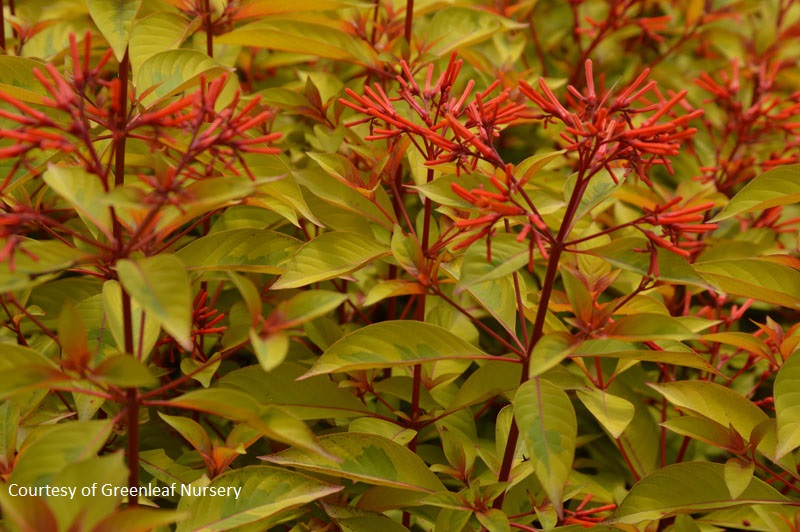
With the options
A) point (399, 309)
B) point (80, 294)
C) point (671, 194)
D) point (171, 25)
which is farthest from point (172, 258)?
point (671, 194)

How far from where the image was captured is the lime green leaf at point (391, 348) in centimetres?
102

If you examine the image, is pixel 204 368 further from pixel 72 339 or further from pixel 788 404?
pixel 788 404

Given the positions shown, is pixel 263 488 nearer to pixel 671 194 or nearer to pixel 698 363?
pixel 698 363

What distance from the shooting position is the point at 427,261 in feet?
3.76

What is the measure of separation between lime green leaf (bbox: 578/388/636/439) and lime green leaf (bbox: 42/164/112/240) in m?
0.71

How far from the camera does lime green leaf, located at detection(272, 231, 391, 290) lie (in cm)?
110

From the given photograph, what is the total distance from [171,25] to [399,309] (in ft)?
2.31

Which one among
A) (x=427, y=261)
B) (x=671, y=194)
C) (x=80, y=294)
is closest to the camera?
(x=427, y=261)

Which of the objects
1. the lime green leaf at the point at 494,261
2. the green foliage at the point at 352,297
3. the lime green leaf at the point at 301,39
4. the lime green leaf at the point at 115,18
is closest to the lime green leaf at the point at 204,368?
the green foliage at the point at 352,297

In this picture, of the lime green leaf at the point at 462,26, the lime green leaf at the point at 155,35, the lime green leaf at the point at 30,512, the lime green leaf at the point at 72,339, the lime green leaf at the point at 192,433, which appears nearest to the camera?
the lime green leaf at the point at 30,512

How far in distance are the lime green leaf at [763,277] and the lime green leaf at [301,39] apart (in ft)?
2.40

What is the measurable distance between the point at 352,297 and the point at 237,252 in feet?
1.08

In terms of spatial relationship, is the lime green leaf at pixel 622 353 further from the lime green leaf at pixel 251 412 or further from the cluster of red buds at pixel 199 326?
the cluster of red buds at pixel 199 326

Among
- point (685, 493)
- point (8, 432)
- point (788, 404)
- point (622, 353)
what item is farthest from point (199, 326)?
point (788, 404)
